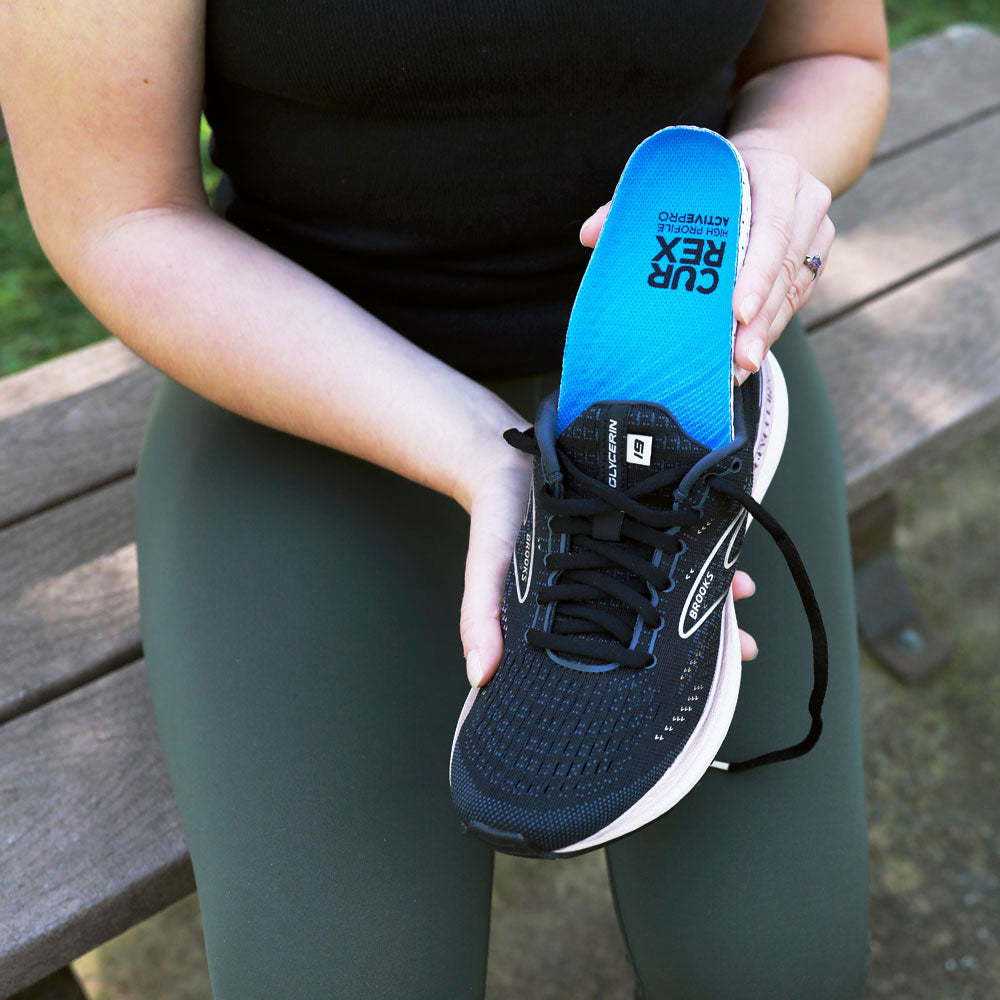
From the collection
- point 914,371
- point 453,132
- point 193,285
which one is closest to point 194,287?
point 193,285

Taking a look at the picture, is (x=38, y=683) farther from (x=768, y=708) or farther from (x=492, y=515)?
(x=768, y=708)

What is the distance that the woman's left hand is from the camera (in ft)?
2.72

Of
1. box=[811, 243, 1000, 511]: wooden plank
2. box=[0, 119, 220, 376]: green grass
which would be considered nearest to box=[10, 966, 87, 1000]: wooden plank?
box=[811, 243, 1000, 511]: wooden plank

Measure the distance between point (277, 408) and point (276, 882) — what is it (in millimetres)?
384

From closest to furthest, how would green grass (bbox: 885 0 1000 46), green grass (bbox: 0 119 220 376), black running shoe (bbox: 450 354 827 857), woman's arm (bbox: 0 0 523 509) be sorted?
black running shoe (bbox: 450 354 827 857)
woman's arm (bbox: 0 0 523 509)
green grass (bbox: 0 119 220 376)
green grass (bbox: 885 0 1000 46)

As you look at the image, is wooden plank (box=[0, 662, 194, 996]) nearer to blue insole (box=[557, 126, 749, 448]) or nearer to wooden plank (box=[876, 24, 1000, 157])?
blue insole (box=[557, 126, 749, 448])

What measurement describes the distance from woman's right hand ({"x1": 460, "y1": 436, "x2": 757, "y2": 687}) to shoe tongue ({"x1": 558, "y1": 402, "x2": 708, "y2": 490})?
0.24ft

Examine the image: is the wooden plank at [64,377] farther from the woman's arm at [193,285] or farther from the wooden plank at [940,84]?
the wooden plank at [940,84]

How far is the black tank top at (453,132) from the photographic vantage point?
0.85 metres

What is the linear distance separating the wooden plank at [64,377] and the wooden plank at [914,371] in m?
0.92

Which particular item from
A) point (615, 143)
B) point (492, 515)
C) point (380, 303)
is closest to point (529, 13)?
point (615, 143)

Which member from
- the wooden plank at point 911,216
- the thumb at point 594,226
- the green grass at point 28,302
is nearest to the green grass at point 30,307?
the green grass at point 28,302

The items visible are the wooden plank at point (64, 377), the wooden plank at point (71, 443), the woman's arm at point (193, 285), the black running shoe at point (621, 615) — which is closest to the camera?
the black running shoe at point (621, 615)

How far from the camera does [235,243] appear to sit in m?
0.95
